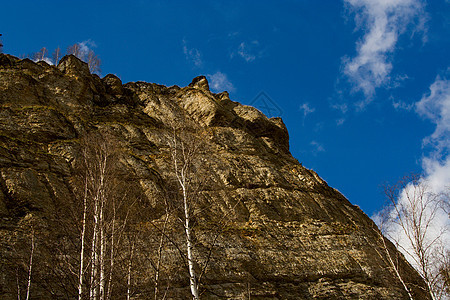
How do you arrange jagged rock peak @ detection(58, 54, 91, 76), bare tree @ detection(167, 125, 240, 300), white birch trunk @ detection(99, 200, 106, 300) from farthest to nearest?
jagged rock peak @ detection(58, 54, 91, 76)
bare tree @ detection(167, 125, 240, 300)
white birch trunk @ detection(99, 200, 106, 300)

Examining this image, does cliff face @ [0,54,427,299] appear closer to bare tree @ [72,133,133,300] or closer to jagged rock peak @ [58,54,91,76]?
jagged rock peak @ [58,54,91,76]

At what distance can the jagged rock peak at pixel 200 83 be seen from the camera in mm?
43188

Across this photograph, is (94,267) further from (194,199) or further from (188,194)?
(194,199)

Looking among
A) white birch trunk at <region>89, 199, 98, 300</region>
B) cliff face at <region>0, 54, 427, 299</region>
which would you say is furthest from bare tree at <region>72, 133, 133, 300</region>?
cliff face at <region>0, 54, 427, 299</region>

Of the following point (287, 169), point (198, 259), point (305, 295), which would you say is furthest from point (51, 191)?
point (287, 169)

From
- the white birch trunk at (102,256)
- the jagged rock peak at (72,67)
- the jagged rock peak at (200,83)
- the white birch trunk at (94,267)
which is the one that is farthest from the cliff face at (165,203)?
the jagged rock peak at (200,83)

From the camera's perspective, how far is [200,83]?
1721 inches

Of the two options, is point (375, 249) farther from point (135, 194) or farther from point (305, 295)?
point (135, 194)

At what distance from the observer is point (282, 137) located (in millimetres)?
38000

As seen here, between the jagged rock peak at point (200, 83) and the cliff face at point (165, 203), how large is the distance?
761cm

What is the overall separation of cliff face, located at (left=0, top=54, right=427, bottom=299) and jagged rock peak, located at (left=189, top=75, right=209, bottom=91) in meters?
7.61

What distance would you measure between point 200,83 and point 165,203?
3295 centimetres

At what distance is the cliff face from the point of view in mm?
16297

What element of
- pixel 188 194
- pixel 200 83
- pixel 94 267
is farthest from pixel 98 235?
pixel 200 83
